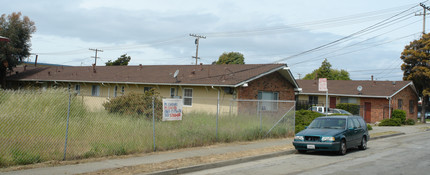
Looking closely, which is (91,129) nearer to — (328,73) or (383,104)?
(383,104)

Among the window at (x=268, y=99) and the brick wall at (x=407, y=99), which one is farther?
the brick wall at (x=407, y=99)

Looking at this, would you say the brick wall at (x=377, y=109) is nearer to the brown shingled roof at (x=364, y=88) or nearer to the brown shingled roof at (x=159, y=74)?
the brown shingled roof at (x=364, y=88)

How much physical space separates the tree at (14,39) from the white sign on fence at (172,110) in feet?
77.8

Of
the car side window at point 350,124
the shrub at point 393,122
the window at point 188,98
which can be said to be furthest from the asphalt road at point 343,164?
the shrub at point 393,122

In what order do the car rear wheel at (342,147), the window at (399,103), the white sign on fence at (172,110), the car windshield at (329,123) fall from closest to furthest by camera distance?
1. the white sign on fence at (172,110)
2. the car rear wheel at (342,147)
3. the car windshield at (329,123)
4. the window at (399,103)

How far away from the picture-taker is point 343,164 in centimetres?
1092

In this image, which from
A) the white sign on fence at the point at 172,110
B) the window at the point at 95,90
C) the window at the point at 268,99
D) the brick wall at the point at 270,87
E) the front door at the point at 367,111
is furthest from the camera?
the front door at the point at 367,111

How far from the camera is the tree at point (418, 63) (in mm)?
34906

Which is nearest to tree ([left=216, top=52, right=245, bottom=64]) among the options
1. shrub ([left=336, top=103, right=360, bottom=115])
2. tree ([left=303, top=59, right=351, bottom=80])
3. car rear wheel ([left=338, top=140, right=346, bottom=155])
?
tree ([left=303, top=59, right=351, bottom=80])

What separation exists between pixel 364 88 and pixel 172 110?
30247 millimetres

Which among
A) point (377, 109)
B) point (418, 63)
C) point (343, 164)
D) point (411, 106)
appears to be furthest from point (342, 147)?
point (411, 106)

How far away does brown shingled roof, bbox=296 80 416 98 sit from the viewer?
35.6m

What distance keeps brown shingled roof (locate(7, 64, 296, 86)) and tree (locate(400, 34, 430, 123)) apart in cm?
1673

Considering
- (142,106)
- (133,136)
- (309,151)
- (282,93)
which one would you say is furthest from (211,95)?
(133,136)
